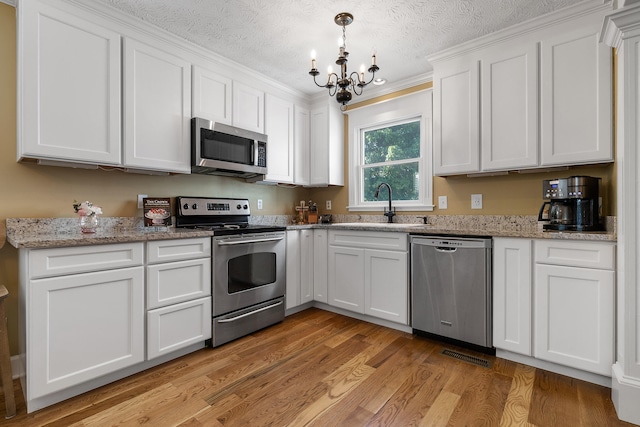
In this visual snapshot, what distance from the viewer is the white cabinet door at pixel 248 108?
2938mm

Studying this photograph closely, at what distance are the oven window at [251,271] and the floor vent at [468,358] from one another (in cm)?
153

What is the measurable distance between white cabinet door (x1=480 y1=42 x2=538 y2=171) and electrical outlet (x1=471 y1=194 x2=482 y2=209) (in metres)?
0.37

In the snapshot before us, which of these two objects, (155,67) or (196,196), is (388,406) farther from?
(155,67)

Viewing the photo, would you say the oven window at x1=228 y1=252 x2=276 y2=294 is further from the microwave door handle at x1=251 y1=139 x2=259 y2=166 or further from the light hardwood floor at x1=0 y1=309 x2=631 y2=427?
the microwave door handle at x1=251 y1=139 x2=259 y2=166

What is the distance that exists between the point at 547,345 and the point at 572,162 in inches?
48.4

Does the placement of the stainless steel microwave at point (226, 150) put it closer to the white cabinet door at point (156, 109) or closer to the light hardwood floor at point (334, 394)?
the white cabinet door at point (156, 109)

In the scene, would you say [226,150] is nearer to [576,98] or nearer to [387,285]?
[387,285]

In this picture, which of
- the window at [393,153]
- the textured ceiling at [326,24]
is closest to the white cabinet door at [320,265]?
the window at [393,153]

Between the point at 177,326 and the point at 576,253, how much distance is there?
8.57ft

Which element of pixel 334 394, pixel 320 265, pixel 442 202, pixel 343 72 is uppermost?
pixel 343 72

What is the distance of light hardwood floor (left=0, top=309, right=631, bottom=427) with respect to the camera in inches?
63.1

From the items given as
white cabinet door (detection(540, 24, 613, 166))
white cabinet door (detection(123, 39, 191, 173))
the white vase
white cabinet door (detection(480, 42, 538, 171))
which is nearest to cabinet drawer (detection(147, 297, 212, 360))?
the white vase

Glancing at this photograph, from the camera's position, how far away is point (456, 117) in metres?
2.67

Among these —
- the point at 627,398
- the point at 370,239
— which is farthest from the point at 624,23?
the point at 370,239
